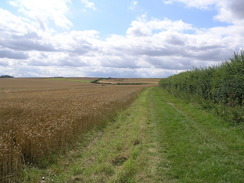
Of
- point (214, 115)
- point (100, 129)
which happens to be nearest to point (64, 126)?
point (100, 129)

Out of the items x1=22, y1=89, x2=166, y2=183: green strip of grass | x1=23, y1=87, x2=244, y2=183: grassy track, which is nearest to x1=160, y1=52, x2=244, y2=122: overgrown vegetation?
x1=23, y1=87, x2=244, y2=183: grassy track

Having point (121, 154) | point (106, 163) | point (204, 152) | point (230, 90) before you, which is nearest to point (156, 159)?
point (121, 154)

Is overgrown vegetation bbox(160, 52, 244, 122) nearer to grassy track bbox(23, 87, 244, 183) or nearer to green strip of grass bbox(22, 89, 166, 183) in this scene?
grassy track bbox(23, 87, 244, 183)

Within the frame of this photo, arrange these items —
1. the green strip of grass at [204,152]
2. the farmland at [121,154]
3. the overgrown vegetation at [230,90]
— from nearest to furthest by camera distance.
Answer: the green strip of grass at [204,152], the farmland at [121,154], the overgrown vegetation at [230,90]

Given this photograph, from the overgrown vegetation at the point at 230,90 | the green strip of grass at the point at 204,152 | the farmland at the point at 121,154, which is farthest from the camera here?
the overgrown vegetation at the point at 230,90

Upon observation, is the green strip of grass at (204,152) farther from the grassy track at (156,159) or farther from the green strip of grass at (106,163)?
the green strip of grass at (106,163)

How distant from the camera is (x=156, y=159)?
242 inches

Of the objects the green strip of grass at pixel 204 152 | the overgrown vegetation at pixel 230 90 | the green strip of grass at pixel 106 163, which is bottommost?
the green strip of grass at pixel 106 163

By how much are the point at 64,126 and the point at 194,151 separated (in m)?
5.41

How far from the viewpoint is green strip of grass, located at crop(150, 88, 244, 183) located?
4985 mm

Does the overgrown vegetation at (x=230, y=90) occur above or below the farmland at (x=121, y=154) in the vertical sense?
above

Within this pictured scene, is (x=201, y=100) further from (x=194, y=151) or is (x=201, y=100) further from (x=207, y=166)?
(x=207, y=166)

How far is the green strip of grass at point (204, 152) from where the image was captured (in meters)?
4.98

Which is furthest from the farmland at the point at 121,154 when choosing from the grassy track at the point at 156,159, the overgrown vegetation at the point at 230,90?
the overgrown vegetation at the point at 230,90
